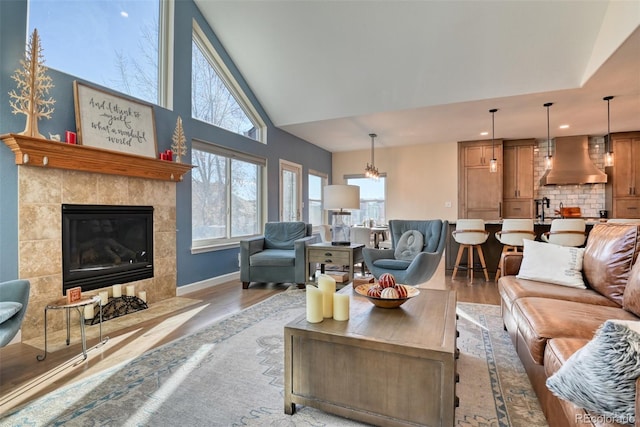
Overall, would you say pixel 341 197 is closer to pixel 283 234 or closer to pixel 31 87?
pixel 283 234

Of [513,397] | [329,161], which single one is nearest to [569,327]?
[513,397]

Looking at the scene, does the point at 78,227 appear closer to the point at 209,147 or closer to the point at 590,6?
the point at 209,147

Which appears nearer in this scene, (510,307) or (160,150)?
(510,307)

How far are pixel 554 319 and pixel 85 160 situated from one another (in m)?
3.71

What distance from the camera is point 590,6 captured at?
3.13 m

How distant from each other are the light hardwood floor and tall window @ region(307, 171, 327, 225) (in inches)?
149

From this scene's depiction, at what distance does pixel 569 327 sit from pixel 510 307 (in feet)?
2.35

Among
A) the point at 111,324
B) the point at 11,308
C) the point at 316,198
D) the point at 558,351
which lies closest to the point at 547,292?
the point at 558,351

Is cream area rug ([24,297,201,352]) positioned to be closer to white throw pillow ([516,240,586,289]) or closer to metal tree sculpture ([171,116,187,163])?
metal tree sculpture ([171,116,187,163])

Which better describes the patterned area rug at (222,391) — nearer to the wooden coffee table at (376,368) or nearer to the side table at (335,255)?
the wooden coffee table at (376,368)

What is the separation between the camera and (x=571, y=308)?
1.79 metres

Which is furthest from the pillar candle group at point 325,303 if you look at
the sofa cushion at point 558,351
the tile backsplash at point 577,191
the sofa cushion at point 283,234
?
the tile backsplash at point 577,191

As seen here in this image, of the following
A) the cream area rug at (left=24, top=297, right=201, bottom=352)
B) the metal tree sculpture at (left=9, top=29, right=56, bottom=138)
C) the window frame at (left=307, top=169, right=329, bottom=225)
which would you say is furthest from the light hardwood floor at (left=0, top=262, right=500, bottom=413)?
the window frame at (left=307, top=169, right=329, bottom=225)

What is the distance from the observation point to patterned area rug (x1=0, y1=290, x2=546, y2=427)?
1.51 meters
